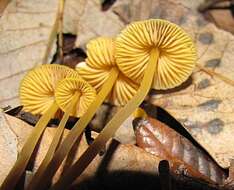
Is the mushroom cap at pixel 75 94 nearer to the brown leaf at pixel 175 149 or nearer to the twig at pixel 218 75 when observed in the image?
the brown leaf at pixel 175 149

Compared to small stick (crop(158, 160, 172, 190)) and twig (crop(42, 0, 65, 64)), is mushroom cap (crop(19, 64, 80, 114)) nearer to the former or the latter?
twig (crop(42, 0, 65, 64))

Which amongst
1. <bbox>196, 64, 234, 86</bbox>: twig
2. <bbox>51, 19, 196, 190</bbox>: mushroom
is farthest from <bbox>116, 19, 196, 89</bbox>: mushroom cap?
<bbox>196, 64, 234, 86</bbox>: twig

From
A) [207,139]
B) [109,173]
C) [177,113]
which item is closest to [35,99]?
[109,173]

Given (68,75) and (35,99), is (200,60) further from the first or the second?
(35,99)

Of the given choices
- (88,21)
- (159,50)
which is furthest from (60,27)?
(159,50)

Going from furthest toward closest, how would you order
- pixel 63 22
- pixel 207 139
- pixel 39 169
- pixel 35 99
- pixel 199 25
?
1. pixel 63 22
2. pixel 199 25
3. pixel 35 99
4. pixel 207 139
5. pixel 39 169

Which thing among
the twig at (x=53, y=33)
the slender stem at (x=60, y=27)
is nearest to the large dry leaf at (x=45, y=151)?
the twig at (x=53, y=33)
